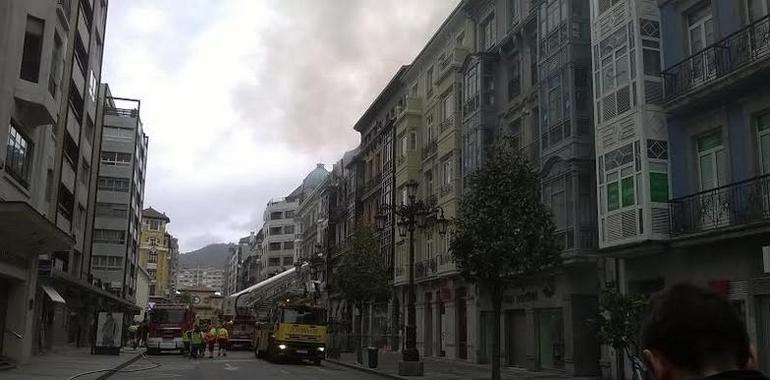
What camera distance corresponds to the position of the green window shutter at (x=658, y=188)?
→ 1967cm

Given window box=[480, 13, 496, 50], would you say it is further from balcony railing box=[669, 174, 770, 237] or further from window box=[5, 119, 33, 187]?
window box=[5, 119, 33, 187]

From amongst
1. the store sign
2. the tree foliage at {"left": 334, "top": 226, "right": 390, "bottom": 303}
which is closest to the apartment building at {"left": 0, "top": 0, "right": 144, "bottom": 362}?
the tree foliage at {"left": 334, "top": 226, "right": 390, "bottom": 303}

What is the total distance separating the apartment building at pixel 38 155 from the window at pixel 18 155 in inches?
1.4

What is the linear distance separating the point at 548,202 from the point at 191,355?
20.6m

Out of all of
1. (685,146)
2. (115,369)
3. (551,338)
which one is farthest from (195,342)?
(685,146)

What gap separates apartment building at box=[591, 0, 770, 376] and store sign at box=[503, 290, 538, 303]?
458 centimetres

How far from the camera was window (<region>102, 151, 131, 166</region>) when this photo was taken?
81.4 metres

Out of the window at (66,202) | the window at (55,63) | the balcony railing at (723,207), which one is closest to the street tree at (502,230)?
the balcony railing at (723,207)

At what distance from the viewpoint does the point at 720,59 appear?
17.8 meters

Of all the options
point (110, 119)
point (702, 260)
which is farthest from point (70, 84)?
point (110, 119)

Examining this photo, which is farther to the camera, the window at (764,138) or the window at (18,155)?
the window at (18,155)

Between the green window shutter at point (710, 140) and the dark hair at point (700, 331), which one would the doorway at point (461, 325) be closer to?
the green window shutter at point (710, 140)

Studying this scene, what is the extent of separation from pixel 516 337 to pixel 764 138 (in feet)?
48.2

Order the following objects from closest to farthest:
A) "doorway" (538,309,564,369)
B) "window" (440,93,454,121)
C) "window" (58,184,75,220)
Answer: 1. "doorway" (538,309,564,369)
2. "window" (58,184,75,220)
3. "window" (440,93,454,121)
